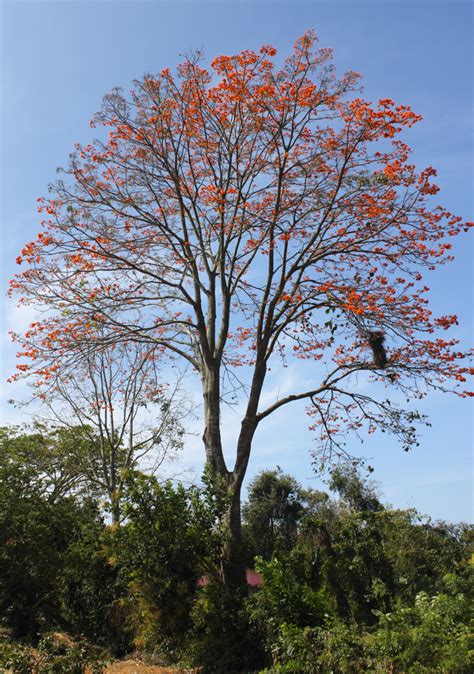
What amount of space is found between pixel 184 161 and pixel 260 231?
1997 mm

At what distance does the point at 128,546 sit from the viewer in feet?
24.5

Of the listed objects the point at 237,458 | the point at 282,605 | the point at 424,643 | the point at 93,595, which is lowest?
the point at 424,643

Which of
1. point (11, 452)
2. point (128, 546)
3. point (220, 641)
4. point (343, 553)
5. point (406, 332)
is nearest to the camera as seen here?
point (220, 641)

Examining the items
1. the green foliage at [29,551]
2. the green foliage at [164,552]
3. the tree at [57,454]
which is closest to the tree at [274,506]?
the tree at [57,454]

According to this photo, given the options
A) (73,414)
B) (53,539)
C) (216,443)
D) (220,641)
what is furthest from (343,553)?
(73,414)

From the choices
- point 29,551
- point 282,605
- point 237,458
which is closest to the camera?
point 282,605

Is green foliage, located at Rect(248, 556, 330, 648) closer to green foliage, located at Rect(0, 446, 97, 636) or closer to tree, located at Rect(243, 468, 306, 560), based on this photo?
green foliage, located at Rect(0, 446, 97, 636)

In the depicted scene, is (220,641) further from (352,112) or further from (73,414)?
(73,414)

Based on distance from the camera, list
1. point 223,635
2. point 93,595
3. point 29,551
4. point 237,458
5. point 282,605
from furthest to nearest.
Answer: point 29,551, point 93,595, point 237,458, point 223,635, point 282,605

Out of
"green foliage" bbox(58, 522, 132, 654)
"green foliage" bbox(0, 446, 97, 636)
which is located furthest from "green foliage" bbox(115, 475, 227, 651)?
"green foliage" bbox(0, 446, 97, 636)

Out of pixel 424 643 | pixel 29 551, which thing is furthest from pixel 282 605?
pixel 29 551

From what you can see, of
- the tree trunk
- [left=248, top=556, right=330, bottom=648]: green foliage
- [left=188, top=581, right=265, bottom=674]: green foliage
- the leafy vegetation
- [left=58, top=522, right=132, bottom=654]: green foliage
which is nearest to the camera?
the leafy vegetation

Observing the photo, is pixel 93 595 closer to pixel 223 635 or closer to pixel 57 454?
pixel 223 635

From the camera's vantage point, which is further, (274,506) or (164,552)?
(274,506)
